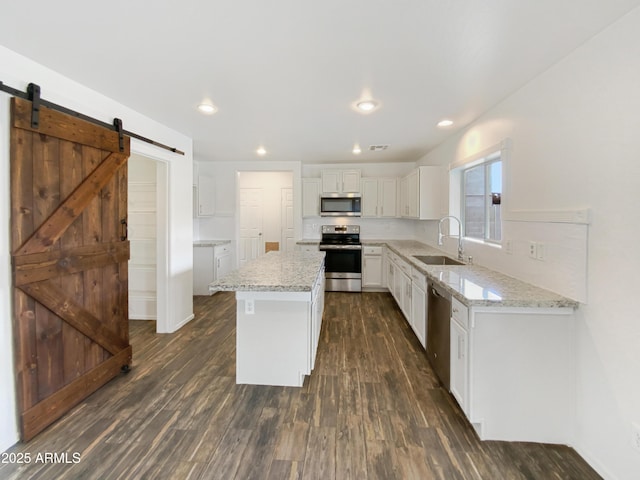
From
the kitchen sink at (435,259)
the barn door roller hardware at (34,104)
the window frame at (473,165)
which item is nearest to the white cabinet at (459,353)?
the window frame at (473,165)

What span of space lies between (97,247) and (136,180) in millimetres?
1808

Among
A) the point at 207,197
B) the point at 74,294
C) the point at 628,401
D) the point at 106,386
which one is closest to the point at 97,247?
the point at 74,294

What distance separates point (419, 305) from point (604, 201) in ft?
5.62

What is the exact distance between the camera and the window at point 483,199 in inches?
113

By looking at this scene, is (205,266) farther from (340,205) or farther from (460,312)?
(460,312)

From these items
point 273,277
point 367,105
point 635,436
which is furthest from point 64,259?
point 635,436

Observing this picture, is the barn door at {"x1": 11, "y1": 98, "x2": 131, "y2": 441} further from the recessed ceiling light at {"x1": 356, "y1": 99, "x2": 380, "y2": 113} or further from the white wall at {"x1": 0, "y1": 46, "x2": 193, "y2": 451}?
the recessed ceiling light at {"x1": 356, "y1": 99, "x2": 380, "y2": 113}

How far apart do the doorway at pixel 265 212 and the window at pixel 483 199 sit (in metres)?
4.25

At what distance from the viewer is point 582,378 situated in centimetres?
170

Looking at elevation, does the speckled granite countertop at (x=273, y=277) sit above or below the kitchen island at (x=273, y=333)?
above

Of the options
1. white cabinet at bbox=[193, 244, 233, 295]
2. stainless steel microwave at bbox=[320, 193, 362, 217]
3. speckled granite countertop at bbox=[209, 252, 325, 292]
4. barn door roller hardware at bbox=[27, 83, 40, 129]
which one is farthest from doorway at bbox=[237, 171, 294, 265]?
barn door roller hardware at bbox=[27, 83, 40, 129]

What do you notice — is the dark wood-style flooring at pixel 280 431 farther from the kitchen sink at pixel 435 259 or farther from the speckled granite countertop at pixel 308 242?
the speckled granite countertop at pixel 308 242

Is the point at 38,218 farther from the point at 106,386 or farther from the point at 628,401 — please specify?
the point at 628,401

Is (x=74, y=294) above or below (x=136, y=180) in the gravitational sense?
below
